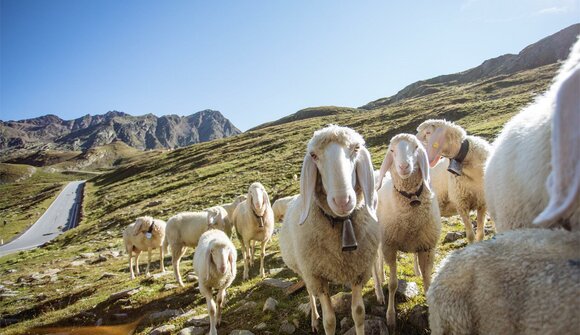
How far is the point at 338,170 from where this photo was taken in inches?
152

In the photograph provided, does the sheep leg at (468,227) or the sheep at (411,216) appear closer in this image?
the sheep at (411,216)

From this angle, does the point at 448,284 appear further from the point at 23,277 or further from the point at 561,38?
the point at 561,38

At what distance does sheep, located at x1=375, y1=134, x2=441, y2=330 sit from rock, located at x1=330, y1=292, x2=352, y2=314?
933 mm

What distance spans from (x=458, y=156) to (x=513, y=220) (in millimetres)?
3791

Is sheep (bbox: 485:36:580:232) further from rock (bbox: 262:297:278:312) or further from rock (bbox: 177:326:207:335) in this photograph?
rock (bbox: 177:326:207:335)

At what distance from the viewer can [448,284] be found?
8.27 ft

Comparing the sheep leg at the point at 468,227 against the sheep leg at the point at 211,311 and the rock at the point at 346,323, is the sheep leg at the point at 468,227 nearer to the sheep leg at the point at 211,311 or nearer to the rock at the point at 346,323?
the rock at the point at 346,323

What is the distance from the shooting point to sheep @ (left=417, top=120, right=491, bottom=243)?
6375mm

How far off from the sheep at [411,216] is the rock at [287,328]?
5.71ft

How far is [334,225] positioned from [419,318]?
1856 mm

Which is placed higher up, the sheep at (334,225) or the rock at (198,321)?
the sheep at (334,225)

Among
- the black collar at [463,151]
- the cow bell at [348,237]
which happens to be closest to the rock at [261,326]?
the cow bell at [348,237]

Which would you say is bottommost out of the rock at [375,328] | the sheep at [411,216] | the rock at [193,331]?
the rock at [193,331]

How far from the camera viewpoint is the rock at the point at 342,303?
228 inches
